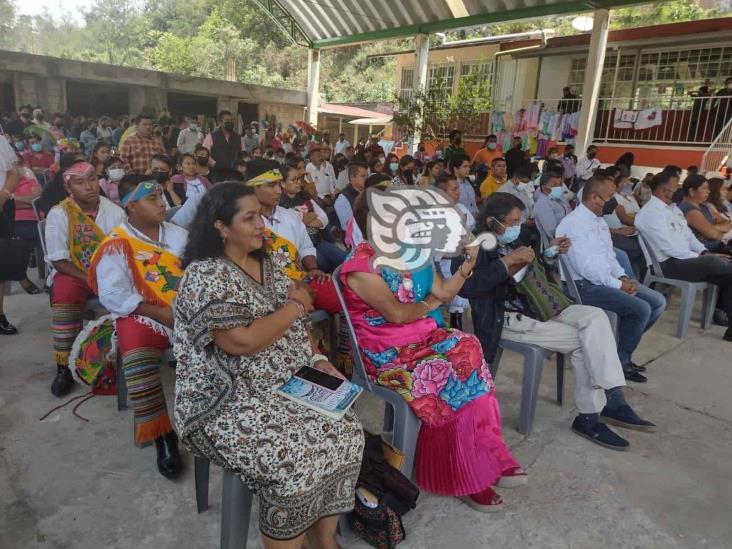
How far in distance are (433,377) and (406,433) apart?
0.25 meters

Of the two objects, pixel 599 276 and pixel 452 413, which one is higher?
pixel 599 276

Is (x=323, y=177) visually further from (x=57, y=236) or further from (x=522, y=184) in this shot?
(x=57, y=236)

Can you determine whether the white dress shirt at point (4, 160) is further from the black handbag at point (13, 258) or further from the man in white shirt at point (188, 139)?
the man in white shirt at point (188, 139)

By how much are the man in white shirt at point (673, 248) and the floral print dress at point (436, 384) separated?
281 cm

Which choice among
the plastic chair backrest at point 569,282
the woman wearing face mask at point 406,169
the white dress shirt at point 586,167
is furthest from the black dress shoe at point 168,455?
the white dress shirt at point 586,167

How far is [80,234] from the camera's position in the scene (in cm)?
290

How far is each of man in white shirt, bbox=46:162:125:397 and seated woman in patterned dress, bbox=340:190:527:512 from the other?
162 cm

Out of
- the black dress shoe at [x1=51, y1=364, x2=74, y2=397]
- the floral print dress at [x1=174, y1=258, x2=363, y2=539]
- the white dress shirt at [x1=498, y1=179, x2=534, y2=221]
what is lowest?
the black dress shoe at [x1=51, y1=364, x2=74, y2=397]

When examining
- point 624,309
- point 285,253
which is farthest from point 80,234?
point 624,309

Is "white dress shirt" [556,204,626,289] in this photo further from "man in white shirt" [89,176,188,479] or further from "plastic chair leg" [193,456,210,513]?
"plastic chair leg" [193,456,210,513]

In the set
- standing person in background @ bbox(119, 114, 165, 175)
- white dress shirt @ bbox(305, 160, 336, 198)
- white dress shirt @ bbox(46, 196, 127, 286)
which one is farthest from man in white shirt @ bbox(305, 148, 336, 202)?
white dress shirt @ bbox(46, 196, 127, 286)

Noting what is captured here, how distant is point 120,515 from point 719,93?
1228 cm

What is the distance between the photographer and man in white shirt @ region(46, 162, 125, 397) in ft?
9.21

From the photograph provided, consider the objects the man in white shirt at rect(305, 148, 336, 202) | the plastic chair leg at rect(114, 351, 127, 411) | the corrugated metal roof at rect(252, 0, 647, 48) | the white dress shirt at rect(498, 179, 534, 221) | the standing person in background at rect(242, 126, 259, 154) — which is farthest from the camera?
the standing person in background at rect(242, 126, 259, 154)
